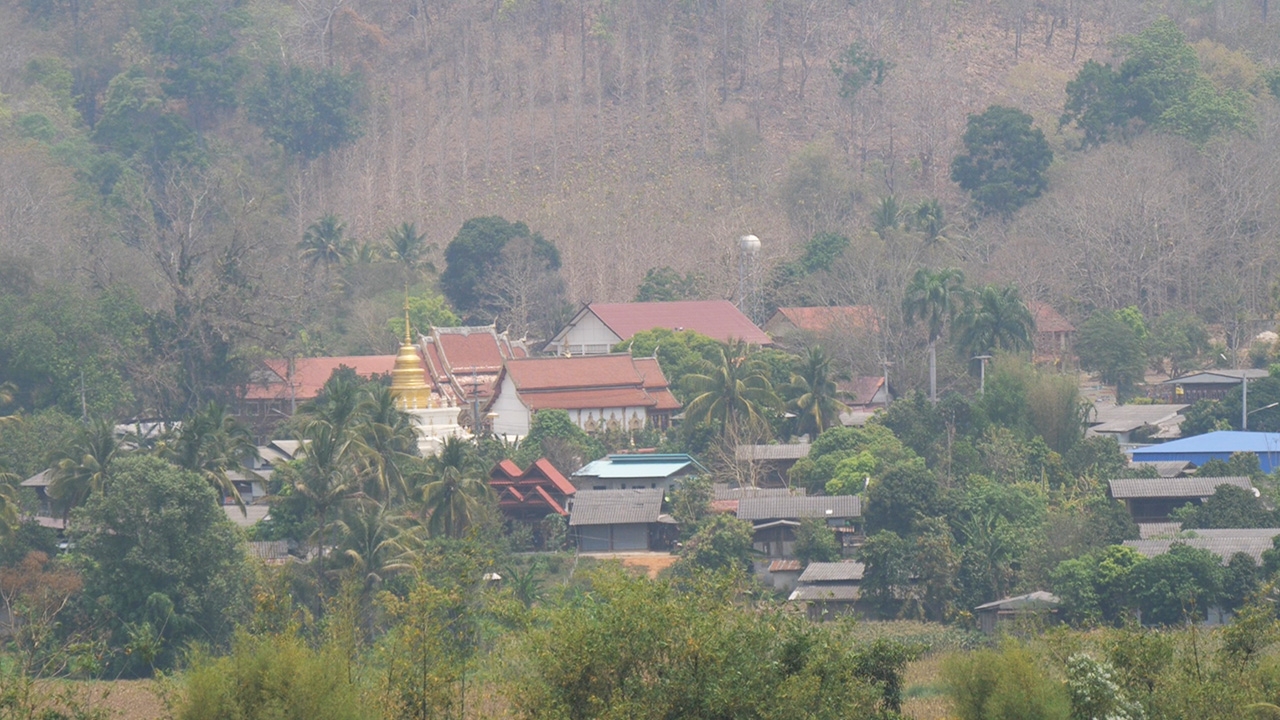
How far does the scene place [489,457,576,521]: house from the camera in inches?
1876

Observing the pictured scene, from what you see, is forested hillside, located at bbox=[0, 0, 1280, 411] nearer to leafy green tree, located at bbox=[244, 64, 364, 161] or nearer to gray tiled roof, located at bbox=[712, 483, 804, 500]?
leafy green tree, located at bbox=[244, 64, 364, 161]

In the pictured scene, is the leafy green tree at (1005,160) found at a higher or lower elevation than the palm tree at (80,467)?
higher

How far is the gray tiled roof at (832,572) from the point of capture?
136 ft

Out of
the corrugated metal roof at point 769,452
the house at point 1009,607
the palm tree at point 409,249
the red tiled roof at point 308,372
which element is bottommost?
the house at point 1009,607

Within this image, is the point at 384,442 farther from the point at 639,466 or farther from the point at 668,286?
the point at 668,286

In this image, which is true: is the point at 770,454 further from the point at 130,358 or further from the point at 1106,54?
the point at 1106,54

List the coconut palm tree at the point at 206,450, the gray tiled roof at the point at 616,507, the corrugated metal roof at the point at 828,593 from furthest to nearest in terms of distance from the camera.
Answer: the gray tiled roof at the point at 616,507 → the coconut palm tree at the point at 206,450 → the corrugated metal roof at the point at 828,593

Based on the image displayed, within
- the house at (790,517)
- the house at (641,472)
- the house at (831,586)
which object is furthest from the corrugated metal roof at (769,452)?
the house at (831,586)

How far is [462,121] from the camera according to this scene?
298ft

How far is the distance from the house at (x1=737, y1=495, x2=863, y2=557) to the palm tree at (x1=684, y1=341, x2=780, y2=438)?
586cm

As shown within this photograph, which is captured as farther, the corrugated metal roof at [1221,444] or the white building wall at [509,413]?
the white building wall at [509,413]

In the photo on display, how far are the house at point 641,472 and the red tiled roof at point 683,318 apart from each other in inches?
528

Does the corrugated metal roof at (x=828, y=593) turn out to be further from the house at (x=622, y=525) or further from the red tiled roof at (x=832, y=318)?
the red tiled roof at (x=832, y=318)

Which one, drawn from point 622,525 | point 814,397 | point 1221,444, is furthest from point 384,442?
point 1221,444
